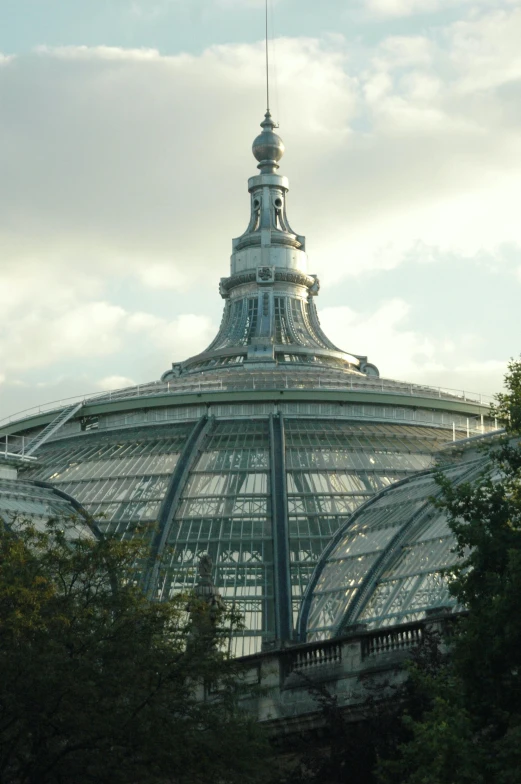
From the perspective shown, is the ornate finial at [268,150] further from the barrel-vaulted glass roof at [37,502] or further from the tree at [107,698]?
the tree at [107,698]

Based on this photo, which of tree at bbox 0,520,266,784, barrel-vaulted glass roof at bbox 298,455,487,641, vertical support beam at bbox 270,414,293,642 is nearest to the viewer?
tree at bbox 0,520,266,784

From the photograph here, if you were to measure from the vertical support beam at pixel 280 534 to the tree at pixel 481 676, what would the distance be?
84.4ft

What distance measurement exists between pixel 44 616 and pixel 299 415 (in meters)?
41.2

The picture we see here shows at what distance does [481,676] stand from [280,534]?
36028 millimetres

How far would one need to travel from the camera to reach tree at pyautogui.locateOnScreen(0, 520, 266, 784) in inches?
1982

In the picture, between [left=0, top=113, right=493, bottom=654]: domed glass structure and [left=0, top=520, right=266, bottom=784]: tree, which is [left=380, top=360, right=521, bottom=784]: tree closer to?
[left=0, top=520, right=266, bottom=784]: tree

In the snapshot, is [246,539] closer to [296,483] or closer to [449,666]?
[296,483]

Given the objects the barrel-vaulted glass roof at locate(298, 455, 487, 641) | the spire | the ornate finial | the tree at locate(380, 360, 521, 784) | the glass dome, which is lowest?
the tree at locate(380, 360, 521, 784)

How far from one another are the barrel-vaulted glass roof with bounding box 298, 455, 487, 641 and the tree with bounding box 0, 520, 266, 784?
51.2 feet

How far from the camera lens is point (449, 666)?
2062 inches

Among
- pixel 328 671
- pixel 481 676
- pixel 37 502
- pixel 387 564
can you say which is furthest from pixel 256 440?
pixel 481 676

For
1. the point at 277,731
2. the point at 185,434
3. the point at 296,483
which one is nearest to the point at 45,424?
the point at 185,434

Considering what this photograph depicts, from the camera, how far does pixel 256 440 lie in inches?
3585

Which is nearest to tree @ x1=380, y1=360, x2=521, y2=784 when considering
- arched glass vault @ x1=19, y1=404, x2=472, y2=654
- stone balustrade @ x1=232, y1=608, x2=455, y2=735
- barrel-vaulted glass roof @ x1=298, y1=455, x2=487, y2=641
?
stone balustrade @ x1=232, y1=608, x2=455, y2=735
